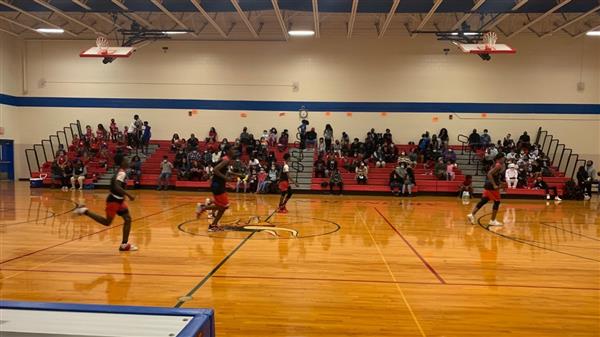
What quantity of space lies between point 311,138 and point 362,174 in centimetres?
463

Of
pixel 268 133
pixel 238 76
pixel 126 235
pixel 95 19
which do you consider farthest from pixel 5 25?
pixel 126 235

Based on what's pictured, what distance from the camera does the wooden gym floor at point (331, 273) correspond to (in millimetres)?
4317

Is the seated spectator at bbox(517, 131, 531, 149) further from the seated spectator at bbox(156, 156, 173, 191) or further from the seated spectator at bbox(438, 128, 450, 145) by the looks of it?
the seated spectator at bbox(156, 156, 173, 191)

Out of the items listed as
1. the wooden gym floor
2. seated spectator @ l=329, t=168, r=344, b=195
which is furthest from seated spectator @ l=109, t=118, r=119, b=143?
the wooden gym floor

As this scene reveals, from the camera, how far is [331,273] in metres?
6.02

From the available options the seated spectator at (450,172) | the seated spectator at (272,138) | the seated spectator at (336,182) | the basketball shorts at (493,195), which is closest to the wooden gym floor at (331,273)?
the basketball shorts at (493,195)

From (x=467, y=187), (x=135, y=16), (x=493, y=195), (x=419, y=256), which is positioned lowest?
(x=419, y=256)

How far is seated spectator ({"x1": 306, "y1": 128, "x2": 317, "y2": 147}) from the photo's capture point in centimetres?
2412

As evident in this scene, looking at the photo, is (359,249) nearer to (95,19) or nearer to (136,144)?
(136,144)

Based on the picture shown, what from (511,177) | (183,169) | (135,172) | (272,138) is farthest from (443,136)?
(135,172)

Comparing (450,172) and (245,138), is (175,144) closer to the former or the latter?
(245,138)

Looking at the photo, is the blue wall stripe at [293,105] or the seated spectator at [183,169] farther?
the blue wall stripe at [293,105]

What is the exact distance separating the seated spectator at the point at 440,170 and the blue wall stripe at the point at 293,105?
179 inches

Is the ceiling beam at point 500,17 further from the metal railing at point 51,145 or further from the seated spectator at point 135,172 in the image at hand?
the metal railing at point 51,145
